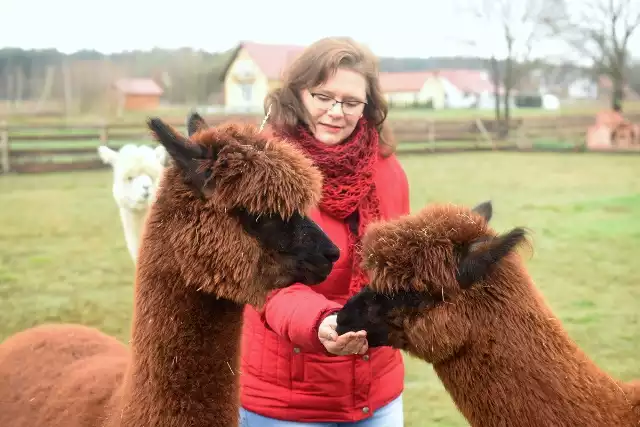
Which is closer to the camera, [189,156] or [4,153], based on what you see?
[189,156]

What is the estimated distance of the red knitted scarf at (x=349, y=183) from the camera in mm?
2311

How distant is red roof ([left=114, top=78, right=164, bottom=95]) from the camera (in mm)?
9080

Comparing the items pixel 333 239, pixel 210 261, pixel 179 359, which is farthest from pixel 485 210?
pixel 179 359

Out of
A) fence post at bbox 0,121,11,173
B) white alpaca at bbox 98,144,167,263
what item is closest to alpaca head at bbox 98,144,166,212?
white alpaca at bbox 98,144,167,263

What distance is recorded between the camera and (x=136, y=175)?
6.12 m

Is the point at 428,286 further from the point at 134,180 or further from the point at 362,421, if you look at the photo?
the point at 134,180

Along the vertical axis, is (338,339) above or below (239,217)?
below

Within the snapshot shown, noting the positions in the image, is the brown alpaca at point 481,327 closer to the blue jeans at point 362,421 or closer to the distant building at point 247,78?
the blue jeans at point 362,421

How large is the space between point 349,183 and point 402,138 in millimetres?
22498

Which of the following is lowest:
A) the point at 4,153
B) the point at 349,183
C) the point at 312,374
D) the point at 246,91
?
the point at 312,374

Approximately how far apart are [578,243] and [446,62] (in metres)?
7.44

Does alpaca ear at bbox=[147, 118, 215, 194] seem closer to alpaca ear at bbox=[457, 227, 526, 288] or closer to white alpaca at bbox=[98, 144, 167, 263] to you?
alpaca ear at bbox=[457, 227, 526, 288]

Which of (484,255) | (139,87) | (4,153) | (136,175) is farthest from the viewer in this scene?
(4,153)

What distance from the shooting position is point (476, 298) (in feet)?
6.47
